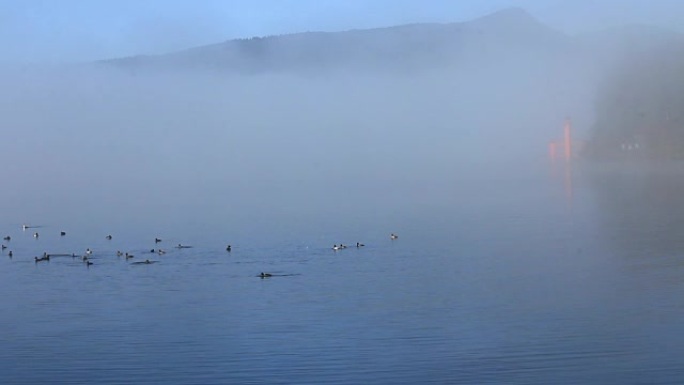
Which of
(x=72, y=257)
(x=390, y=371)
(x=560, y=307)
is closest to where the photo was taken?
(x=390, y=371)

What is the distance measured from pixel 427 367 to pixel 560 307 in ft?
10.5

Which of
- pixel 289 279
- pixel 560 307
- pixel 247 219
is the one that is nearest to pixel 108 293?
pixel 289 279

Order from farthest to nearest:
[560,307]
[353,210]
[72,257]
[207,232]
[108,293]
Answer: [353,210] → [207,232] → [72,257] → [108,293] → [560,307]

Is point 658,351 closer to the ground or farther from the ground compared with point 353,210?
closer to the ground

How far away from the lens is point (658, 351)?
32.4 ft

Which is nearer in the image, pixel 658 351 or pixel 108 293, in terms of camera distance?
pixel 658 351

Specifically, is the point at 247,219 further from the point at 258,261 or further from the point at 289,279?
the point at 289,279

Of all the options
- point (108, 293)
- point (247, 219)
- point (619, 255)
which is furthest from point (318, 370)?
point (247, 219)

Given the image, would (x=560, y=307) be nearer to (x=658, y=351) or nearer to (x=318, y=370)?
(x=658, y=351)

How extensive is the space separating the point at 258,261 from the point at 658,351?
27.2 feet

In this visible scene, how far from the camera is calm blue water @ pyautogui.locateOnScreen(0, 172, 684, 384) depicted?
971 centimetres

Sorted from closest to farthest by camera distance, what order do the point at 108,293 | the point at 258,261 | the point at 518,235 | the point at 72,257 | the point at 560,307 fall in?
the point at 560,307
the point at 108,293
the point at 258,261
the point at 72,257
the point at 518,235

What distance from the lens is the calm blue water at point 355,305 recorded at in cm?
971

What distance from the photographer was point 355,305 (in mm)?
12773
